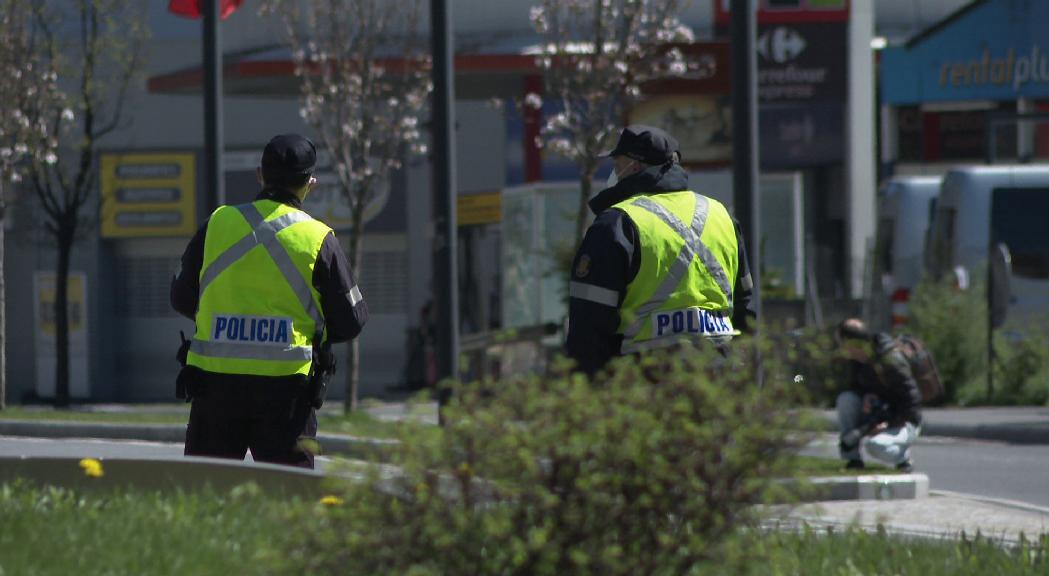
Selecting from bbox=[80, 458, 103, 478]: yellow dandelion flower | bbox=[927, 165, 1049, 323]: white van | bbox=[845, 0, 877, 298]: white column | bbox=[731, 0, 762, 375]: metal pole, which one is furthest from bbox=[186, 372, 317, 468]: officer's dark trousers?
bbox=[845, 0, 877, 298]: white column

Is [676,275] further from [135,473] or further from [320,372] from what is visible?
[135,473]

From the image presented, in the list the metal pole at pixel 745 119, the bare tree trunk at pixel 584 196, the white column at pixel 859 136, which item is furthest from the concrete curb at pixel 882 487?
the white column at pixel 859 136

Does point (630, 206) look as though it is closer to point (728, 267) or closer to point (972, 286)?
point (728, 267)

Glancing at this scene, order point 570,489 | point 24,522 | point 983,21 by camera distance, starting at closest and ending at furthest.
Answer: point 570,489
point 24,522
point 983,21

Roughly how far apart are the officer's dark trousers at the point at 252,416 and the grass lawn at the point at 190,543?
0.39 metres

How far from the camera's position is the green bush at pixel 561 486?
3.96 meters

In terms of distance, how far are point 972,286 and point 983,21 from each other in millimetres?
10161

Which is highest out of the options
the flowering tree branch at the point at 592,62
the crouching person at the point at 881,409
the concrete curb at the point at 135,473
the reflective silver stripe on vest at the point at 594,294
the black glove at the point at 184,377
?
the flowering tree branch at the point at 592,62

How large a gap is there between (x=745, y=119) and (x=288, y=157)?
7.29 metres

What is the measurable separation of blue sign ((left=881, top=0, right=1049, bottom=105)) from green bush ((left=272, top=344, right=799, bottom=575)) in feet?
86.8

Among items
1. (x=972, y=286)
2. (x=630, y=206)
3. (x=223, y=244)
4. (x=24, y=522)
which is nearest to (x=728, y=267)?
(x=630, y=206)

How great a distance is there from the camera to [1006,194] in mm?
21938

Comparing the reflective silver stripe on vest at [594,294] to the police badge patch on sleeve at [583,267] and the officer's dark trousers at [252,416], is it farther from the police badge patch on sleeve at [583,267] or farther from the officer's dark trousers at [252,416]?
the officer's dark trousers at [252,416]

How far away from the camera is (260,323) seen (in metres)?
6.52
